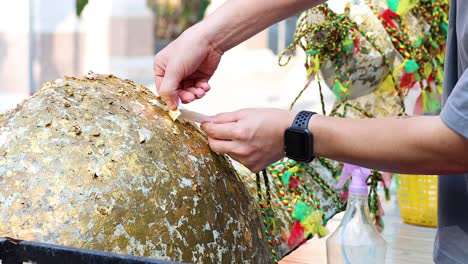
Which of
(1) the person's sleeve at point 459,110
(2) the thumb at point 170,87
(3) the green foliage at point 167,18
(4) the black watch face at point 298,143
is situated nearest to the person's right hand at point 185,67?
(2) the thumb at point 170,87

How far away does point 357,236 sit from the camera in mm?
1921

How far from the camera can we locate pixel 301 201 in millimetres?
1997

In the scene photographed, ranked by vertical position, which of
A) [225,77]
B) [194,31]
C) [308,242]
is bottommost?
[225,77]

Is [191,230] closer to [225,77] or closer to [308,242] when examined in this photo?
[308,242]

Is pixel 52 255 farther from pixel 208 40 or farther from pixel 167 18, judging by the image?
pixel 167 18

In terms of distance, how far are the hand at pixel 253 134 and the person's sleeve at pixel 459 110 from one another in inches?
10.9

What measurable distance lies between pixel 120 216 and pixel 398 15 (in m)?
1.50

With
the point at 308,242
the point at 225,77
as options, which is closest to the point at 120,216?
the point at 308,242

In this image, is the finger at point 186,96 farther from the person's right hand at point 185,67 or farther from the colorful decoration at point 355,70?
the colorful decoration at point 355,70

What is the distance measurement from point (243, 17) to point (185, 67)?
161 millimetres

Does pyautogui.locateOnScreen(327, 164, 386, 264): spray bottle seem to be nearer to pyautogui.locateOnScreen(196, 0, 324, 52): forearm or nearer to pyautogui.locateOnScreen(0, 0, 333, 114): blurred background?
pyautogui.locateOnScreen(196, 0, 324, 52): forearm

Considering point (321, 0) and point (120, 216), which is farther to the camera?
point (321, 0)

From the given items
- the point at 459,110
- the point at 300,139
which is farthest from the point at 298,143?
the point at 459,110

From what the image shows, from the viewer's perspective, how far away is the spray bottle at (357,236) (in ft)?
6.24
